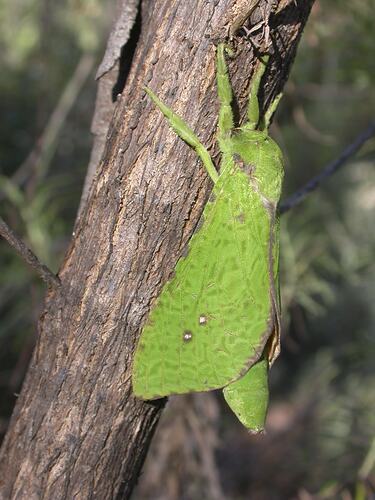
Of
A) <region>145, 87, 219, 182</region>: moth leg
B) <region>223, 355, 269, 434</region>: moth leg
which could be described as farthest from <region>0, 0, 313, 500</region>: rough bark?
<region>223, 355, 269, 434</region>: moth leg

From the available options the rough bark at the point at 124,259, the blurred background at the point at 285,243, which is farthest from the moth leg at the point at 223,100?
the blurred background at the point at 285,243

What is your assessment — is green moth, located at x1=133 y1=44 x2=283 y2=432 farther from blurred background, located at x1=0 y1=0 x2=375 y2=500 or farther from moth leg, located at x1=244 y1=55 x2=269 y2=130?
blurred background, located at x1=0 y1=0 x2=375 y2=500

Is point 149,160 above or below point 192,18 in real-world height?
below

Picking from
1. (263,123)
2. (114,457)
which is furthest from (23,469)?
(263,123)

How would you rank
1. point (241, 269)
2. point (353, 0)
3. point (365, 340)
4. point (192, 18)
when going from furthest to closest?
point (365, 340) < point (353, 0) < point (241, 269) < point (192, 18)

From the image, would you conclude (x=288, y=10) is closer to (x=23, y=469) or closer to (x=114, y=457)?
(x=114, y=457)

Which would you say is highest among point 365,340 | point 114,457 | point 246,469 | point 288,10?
point 288,10
